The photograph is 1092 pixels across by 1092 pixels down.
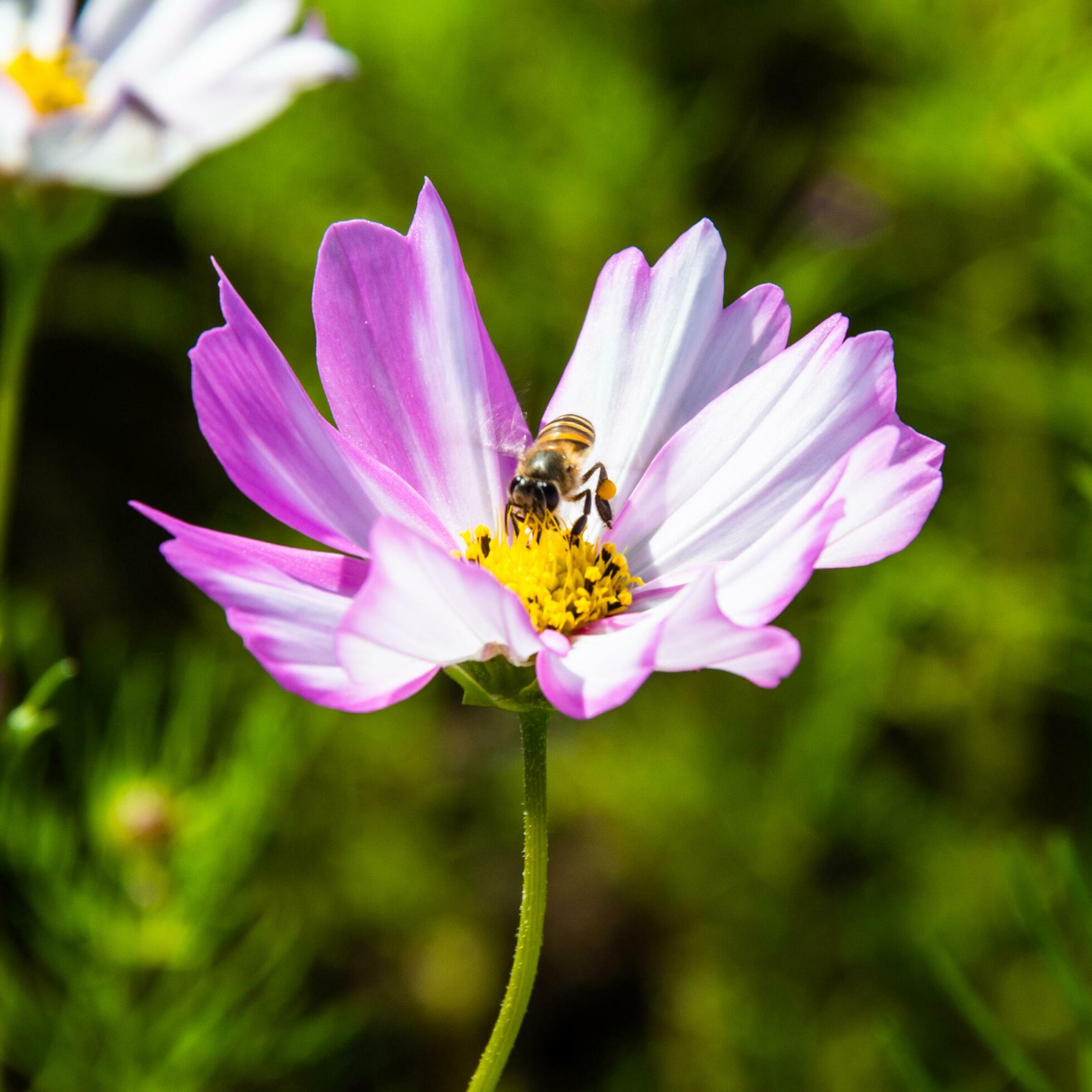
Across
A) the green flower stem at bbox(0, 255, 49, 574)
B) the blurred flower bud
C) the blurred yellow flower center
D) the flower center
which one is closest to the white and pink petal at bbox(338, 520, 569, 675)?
the flower center

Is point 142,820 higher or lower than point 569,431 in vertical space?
lower

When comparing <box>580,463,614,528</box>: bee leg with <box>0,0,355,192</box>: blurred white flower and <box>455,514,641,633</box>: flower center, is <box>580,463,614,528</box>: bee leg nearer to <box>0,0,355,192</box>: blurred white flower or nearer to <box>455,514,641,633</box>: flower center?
<box>455,514,641,633</box>: flower center

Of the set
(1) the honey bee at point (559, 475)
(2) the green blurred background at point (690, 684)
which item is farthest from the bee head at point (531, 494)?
(2) the green blurred background at point (690, 684)

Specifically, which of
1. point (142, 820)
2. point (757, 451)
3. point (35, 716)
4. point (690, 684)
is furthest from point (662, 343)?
point (690, 684)

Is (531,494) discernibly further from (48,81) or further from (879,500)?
(48,81)

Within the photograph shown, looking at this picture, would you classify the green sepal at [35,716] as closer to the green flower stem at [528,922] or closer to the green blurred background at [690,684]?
the green flower stem at [528,922]

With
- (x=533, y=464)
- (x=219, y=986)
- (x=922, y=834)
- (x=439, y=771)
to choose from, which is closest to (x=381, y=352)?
(x=533, y=464)

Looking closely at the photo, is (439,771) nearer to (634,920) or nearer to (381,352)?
(634,920)
